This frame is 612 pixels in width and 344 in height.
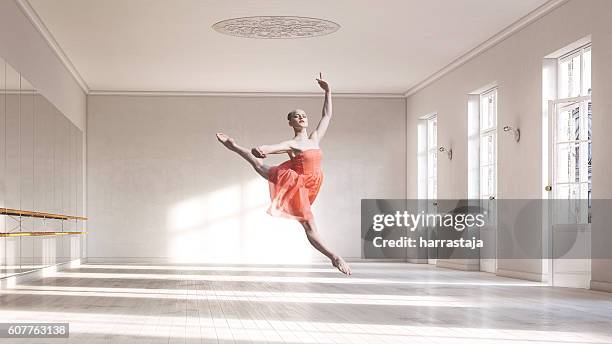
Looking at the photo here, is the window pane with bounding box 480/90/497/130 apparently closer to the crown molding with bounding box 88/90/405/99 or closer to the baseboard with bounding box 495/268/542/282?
the baseboard with bounding box 495/268/542/282

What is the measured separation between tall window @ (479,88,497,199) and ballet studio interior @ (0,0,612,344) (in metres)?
0.05

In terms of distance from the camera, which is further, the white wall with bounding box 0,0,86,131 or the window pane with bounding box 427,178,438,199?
the window pane with bounding box 427,178,438,199

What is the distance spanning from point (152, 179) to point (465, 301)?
11142 mm

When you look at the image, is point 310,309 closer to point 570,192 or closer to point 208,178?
point 570,192

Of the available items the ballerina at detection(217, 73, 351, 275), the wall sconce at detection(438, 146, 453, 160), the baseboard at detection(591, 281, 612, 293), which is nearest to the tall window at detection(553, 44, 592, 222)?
the baseboard at detection(591, 281, 612, 293)

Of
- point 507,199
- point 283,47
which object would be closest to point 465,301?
point 507,199

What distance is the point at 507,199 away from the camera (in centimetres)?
1285

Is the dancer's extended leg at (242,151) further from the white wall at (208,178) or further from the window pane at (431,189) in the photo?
the white wall at (208,178)

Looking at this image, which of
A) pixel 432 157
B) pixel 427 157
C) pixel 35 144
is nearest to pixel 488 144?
pixel 432 157

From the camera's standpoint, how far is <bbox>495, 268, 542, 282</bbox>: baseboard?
11.8 meters

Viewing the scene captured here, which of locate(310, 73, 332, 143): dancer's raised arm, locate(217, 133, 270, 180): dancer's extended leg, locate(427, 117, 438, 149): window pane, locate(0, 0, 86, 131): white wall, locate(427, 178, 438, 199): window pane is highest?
locate(0, 0, 86, 131): white wall

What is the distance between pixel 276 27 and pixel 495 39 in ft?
10.5

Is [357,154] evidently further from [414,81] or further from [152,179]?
[152,179]

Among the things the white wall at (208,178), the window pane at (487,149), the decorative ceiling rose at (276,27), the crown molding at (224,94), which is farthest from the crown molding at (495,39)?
the decorative ceiling rose at (276,27)
